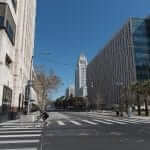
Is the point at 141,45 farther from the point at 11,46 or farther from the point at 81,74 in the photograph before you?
the point at 81,74

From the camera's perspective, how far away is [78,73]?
188m

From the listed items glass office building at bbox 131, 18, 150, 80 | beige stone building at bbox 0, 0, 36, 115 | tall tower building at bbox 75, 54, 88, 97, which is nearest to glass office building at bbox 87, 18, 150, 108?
glass office building at bbox 131, 18, 150, 80

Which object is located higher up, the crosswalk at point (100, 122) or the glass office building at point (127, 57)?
the glass office building at point (127, 57)

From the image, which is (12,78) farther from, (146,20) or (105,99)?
(105,99)

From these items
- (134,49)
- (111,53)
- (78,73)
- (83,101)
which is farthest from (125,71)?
(78,73)

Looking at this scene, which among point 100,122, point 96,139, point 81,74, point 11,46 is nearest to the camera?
point 96,139

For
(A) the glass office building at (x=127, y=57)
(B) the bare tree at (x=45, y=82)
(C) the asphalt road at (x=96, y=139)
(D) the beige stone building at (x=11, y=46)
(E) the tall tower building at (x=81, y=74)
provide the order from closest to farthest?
(C) the asphalt road at (x=96, y=139), (D) the beige stone building at (x=11, y=46), (B) the bare tree at (x=45, y=82), (A) the glass office building at (x=127, y=57), (E) the tall tower building at (x=81, y=74)

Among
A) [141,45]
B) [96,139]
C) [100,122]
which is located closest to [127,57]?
[141,45]

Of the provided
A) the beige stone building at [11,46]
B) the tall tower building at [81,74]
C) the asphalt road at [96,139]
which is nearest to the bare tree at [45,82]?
the beige stone building at [11,46]

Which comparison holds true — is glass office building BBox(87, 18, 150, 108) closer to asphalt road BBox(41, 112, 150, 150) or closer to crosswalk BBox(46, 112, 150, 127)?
crosswalk BBox(46, 112, 150, 127)

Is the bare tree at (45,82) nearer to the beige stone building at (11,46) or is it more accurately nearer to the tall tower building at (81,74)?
the beige stone building at (11,46)

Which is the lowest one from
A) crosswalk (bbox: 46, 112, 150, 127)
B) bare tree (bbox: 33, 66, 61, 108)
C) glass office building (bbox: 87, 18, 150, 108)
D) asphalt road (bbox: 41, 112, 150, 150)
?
crosswalk (bbox: 46, 112, 150, 127)

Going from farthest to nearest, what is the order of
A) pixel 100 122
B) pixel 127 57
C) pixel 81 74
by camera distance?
pixel 81 74
pixel 127 57
pixel 100 122

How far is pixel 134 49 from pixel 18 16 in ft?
189
